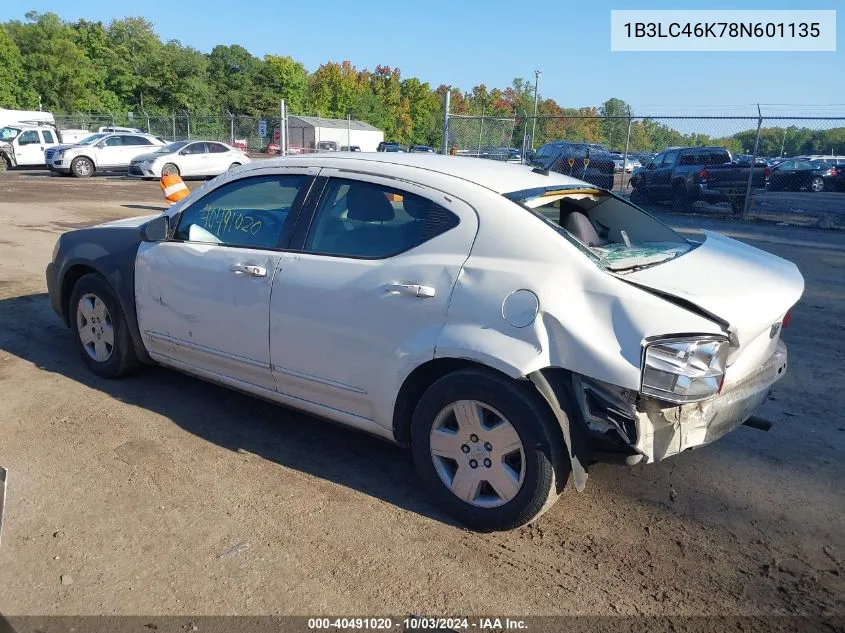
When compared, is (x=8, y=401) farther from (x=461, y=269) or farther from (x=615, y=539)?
(x=615, y=539)

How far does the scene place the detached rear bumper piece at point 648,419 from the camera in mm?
2787

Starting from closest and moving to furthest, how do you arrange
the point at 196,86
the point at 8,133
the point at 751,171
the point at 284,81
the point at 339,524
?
1. the point at 339,524
2. the point at 751,171
3. the point at 8,133
4. the point at 196,86
5. the point at 284,81

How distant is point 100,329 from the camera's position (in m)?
4.83

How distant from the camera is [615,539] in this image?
3141 mm

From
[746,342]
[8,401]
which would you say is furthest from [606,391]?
[8,401]

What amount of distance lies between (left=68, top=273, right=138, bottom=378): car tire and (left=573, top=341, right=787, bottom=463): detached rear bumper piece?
3.25 m

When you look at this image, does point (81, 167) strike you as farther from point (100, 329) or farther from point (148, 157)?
point (100, 329)

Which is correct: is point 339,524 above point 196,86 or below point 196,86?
below

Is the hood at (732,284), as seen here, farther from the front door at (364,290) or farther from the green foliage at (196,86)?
the green foliage at (196,86)

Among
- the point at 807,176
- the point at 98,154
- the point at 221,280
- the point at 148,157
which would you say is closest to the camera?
the point at 221,280

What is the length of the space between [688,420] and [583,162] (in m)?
16.9

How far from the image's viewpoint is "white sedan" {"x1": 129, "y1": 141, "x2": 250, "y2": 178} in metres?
24.1

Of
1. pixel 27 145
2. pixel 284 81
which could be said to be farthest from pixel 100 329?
pixel 284 81

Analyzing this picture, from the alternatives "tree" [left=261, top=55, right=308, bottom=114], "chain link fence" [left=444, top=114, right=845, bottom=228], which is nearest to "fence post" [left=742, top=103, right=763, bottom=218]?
"chain link fence" [left=444, top=114, right=845, bottom=228]
